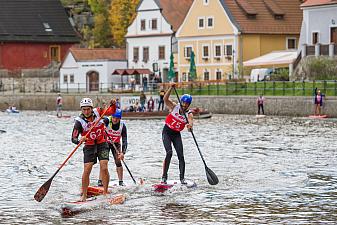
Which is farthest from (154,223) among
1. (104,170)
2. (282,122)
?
(282,122)

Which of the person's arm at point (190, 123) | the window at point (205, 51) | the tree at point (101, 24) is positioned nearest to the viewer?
the person's arm at point (190, 123)

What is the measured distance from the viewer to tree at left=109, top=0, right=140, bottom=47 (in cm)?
10500

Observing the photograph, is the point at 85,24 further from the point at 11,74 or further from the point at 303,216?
the point at 303,216

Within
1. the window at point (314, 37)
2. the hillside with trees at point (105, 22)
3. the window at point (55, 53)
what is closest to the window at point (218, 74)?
the window at point (314, 37)

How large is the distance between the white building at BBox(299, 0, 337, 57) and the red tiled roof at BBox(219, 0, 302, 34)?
30.0ft

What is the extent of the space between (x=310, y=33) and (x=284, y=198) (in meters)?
58.3

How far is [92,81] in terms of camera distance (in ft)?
318

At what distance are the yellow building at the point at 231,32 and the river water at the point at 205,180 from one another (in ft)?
133

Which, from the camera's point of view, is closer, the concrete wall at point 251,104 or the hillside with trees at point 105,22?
the concrete wall at point 251,104

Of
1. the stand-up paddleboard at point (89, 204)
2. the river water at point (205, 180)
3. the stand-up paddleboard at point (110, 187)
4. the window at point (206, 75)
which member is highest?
the window at point (206, 75)

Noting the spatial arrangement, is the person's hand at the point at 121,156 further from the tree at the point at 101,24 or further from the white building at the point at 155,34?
the tree at the point at 101,24

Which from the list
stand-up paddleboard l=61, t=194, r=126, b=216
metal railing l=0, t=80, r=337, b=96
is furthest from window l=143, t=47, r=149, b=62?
stand-up paddleboard l=61, t=194, r=126, b=216

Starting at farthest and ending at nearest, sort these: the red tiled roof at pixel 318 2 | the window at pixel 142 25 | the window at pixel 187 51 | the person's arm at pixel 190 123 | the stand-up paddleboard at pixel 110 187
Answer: the window at pixel 142 25 → the window at pixel 187 51 → the red tiled roof at pixel 318 2 → the person's arm at pixel 190 123 → the stand-up paddleboard at pixel 110 187

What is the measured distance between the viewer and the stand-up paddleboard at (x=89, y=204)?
20.8 metres
